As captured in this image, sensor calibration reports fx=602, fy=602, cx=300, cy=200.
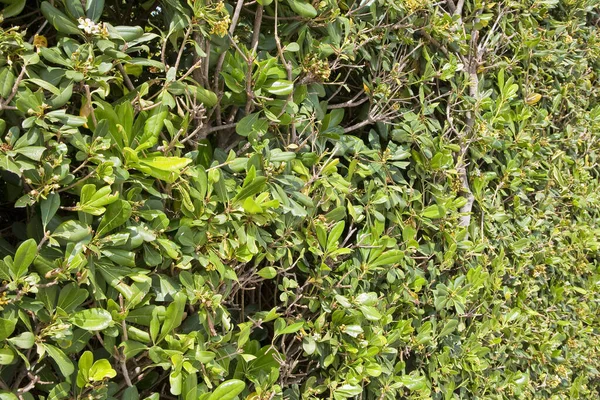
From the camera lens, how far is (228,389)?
1.70m

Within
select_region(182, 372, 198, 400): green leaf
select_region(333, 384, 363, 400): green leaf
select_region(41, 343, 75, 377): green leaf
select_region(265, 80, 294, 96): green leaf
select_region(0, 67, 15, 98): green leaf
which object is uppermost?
select_region(0, 67, 15, 98): green leaf

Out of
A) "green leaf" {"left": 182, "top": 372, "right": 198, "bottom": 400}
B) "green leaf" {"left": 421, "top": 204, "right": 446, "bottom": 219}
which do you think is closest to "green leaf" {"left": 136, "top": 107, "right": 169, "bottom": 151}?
"green leaf" {"left": 182, "top": 372, "right": 198, "bottom": 400}

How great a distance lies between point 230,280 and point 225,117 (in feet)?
1.69

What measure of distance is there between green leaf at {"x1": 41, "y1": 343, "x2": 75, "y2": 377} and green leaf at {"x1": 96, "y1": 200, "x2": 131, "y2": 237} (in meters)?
0.28

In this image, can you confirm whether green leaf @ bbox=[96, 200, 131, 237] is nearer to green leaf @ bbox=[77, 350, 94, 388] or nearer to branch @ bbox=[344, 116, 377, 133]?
green leaf @ bbox=[77, 350, 94, 388]

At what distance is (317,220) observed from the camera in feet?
6.73

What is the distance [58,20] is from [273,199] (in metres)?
0.76

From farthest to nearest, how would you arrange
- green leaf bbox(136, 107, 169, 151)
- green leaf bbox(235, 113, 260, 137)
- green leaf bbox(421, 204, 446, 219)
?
green leaf bbox(421, 204, 446, 219) < green leaf bbox(235, 113, 260, 137) < green leaf bbox(136, 107, 169, 151)

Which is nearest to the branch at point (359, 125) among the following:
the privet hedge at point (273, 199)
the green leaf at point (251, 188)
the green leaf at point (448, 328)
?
the privet hedge at point (273, 199)

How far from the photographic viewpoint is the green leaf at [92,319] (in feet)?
4.63

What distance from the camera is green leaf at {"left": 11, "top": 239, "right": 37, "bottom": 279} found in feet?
4.23

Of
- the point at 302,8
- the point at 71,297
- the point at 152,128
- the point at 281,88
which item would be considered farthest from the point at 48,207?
the point at 302,8

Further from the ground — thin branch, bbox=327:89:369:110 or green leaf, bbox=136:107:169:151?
green leaf, bbox=136:107:169:151

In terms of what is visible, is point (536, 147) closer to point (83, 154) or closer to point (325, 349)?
point (325, 349)
